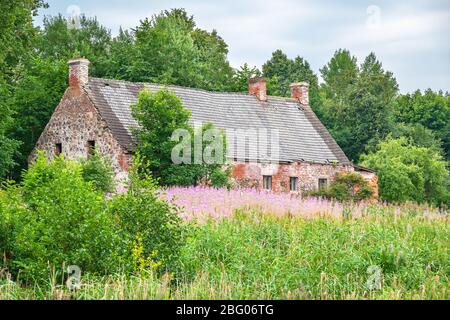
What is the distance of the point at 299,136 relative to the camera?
41.4 metres

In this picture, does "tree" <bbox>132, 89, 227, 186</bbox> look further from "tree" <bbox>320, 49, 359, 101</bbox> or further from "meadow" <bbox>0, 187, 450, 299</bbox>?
"tree" <bbox>320, 49, 359, 101</bbox>

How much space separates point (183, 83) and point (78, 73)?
11.7m

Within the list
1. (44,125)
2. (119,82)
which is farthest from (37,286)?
(44,125)

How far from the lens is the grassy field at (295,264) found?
41.0 feet

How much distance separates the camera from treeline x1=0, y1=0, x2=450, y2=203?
3641 centimetres

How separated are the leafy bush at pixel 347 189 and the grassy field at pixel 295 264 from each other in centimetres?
1517

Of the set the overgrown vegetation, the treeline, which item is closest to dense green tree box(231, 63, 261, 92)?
the treeline

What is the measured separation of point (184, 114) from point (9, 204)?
17175 mm

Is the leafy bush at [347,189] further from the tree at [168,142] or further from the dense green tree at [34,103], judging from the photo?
the dense green tree at [34,103]

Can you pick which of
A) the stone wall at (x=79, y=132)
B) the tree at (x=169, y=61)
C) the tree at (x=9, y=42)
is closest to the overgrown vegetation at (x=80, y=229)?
the tree at (x=9, y=42)

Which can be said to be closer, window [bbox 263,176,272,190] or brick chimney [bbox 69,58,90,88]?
brick chimney [bbox 69,58,90,88]

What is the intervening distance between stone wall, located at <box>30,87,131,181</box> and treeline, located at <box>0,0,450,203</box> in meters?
1.81

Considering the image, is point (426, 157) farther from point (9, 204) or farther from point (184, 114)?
point (9, 204)

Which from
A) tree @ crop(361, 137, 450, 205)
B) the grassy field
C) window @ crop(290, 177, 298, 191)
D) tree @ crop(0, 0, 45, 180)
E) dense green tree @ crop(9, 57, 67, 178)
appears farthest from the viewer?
tree @ crop(361, 137, 450, 205)
